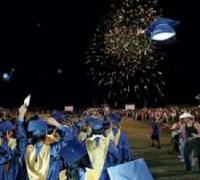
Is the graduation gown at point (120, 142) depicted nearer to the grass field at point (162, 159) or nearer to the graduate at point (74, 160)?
the graduate at point (74, 160)

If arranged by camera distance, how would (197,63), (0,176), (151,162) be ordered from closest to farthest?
(0,176) < (151,162) < (197,63)

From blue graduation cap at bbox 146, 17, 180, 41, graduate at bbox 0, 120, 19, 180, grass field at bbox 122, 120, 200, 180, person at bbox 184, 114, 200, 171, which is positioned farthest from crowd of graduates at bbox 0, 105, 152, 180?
grass field at bbox 122, 120, 200, 180

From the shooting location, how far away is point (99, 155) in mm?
10516

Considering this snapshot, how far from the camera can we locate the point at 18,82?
86625mm

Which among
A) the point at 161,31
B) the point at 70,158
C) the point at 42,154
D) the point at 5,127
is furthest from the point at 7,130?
the point at 70,158

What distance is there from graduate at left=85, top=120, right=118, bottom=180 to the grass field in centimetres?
733

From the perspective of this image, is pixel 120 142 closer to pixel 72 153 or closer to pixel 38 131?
pixel 38 131

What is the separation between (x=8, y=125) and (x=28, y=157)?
408 centimetres

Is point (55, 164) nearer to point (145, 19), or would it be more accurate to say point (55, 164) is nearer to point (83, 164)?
point (83, 164)

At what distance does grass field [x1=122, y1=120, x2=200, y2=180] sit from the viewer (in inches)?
744

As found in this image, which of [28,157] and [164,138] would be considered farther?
[164,138]

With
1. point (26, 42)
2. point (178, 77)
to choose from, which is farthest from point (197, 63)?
point (26, 42)

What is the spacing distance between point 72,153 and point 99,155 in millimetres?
1096

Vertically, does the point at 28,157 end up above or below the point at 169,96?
below
